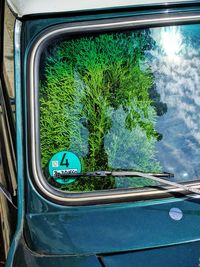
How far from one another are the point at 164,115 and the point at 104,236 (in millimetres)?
634

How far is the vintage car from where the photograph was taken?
2320 mm

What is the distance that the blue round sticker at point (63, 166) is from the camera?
7.77 feet

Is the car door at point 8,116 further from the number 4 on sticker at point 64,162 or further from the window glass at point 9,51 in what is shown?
the number 4 on sticker at point 64,162

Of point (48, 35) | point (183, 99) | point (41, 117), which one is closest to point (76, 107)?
point (41, 117)

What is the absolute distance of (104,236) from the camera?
6.99ft

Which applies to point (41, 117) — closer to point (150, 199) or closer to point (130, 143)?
point (130, 143)

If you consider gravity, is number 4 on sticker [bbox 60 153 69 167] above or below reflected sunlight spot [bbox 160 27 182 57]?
below

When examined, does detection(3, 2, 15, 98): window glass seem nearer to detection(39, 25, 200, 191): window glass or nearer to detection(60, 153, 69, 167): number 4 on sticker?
detection(39, 25, 200, 191): window glass

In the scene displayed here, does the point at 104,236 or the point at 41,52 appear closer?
the point at 104,236

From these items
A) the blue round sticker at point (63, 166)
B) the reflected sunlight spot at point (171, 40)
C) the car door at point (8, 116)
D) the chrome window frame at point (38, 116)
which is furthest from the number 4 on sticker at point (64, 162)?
the reflected sunlight spot at point (171, 40)

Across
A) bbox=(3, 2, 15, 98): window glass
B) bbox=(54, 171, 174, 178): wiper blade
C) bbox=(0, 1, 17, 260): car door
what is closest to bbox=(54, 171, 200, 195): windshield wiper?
bbox=(54, 171, 174, 178): wiper blade

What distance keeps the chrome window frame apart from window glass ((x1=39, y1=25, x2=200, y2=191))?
0.11ft

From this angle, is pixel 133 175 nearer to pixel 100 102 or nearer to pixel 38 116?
pixel 100 102

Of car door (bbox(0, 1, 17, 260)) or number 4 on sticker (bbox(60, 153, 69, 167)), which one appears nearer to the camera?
number 4 on sticker (bbox(60, 153, 69, 167))
